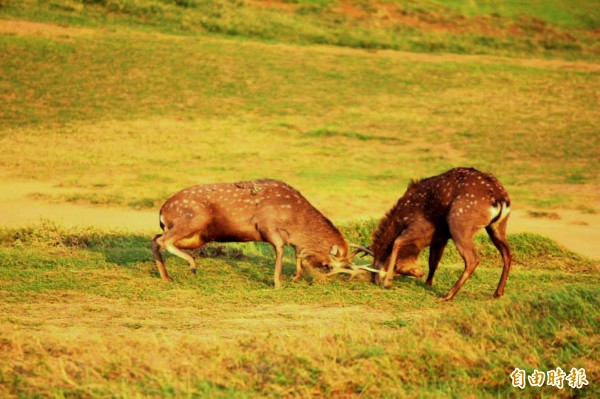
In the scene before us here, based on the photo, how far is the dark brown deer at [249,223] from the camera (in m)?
9.93

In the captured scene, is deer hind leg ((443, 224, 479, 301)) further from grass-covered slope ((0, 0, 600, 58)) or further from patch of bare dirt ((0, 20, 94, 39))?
grass-covered slope ((0, 0, 600, 58))

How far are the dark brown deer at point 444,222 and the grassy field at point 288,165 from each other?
0.34 metres

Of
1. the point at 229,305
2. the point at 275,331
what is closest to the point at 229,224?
the point at 229,305

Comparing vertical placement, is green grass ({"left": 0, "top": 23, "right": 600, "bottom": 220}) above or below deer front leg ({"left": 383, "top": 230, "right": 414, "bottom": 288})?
below

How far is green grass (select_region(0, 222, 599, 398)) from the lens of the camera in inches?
249

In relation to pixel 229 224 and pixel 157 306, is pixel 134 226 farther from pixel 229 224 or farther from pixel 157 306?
pixel 157 306

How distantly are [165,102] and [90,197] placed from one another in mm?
8046

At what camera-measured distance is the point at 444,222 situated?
985 cm

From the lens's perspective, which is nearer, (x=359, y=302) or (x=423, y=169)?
(x=359, y=302)

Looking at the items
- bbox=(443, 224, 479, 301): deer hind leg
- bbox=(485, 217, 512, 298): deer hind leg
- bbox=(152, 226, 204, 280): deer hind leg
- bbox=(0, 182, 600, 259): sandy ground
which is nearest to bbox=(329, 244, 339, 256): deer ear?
bbox=(443, 224, 479, 301): deer hind leg

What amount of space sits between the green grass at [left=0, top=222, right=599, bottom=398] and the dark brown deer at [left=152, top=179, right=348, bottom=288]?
326 mm

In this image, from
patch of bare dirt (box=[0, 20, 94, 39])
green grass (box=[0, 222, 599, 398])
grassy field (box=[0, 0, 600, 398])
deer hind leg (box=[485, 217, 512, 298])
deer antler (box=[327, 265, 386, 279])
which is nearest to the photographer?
green grass (box=[0, 222, 599, 398])

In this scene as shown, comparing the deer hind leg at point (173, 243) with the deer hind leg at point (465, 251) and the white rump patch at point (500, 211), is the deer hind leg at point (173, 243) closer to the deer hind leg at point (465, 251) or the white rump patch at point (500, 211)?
the deer hind leg at point (465, 251)

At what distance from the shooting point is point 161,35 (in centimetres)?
2888
